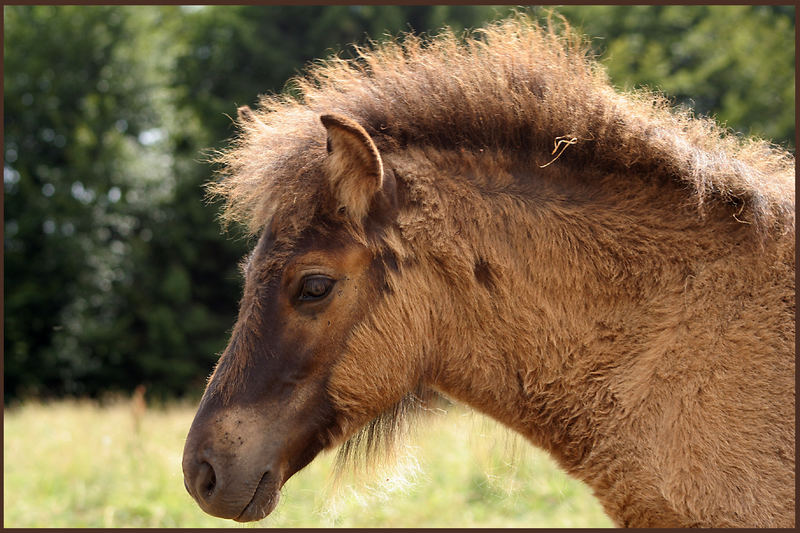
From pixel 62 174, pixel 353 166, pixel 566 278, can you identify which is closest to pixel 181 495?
pixel 353 166

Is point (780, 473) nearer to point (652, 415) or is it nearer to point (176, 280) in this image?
point (652, 415)

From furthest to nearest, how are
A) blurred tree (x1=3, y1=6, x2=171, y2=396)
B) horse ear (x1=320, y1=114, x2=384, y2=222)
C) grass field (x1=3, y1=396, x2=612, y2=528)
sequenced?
blurred tree (x1=3, y1=6, x2=171, y2=396), grass field (x1=3, y1=396, x2=612, y2=528), horse ear (x1=320, y1=114, x2=384, y2=222)

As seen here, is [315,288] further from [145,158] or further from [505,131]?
[145,158]

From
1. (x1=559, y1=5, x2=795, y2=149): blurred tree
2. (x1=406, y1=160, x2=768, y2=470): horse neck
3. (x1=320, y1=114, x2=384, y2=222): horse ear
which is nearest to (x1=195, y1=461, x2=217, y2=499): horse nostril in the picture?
(x1=406, y1=160, x2=768, y2=470): horse neck

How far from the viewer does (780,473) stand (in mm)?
2188

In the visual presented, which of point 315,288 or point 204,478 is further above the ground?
point 315,288

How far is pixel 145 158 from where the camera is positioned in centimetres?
2031

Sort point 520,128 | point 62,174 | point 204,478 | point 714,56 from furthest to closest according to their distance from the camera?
point 714,56 → point 62,174 → point 520,128 → point 204,478

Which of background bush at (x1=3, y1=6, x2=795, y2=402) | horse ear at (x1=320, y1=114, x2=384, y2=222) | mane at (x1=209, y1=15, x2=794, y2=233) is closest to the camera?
horse ear at (x1=320, y1=114, x2=384, y2=222)

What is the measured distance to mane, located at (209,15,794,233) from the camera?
8.30 ft

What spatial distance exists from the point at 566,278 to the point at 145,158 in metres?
20.0

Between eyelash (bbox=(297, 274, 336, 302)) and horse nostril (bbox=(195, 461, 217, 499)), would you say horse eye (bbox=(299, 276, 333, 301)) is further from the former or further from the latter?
horse nostril (bbox=(195, 461, 217, 499))

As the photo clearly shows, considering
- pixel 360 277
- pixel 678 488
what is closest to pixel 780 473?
pixel 678 488

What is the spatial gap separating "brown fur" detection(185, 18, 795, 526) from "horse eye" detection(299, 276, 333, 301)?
0.06m
